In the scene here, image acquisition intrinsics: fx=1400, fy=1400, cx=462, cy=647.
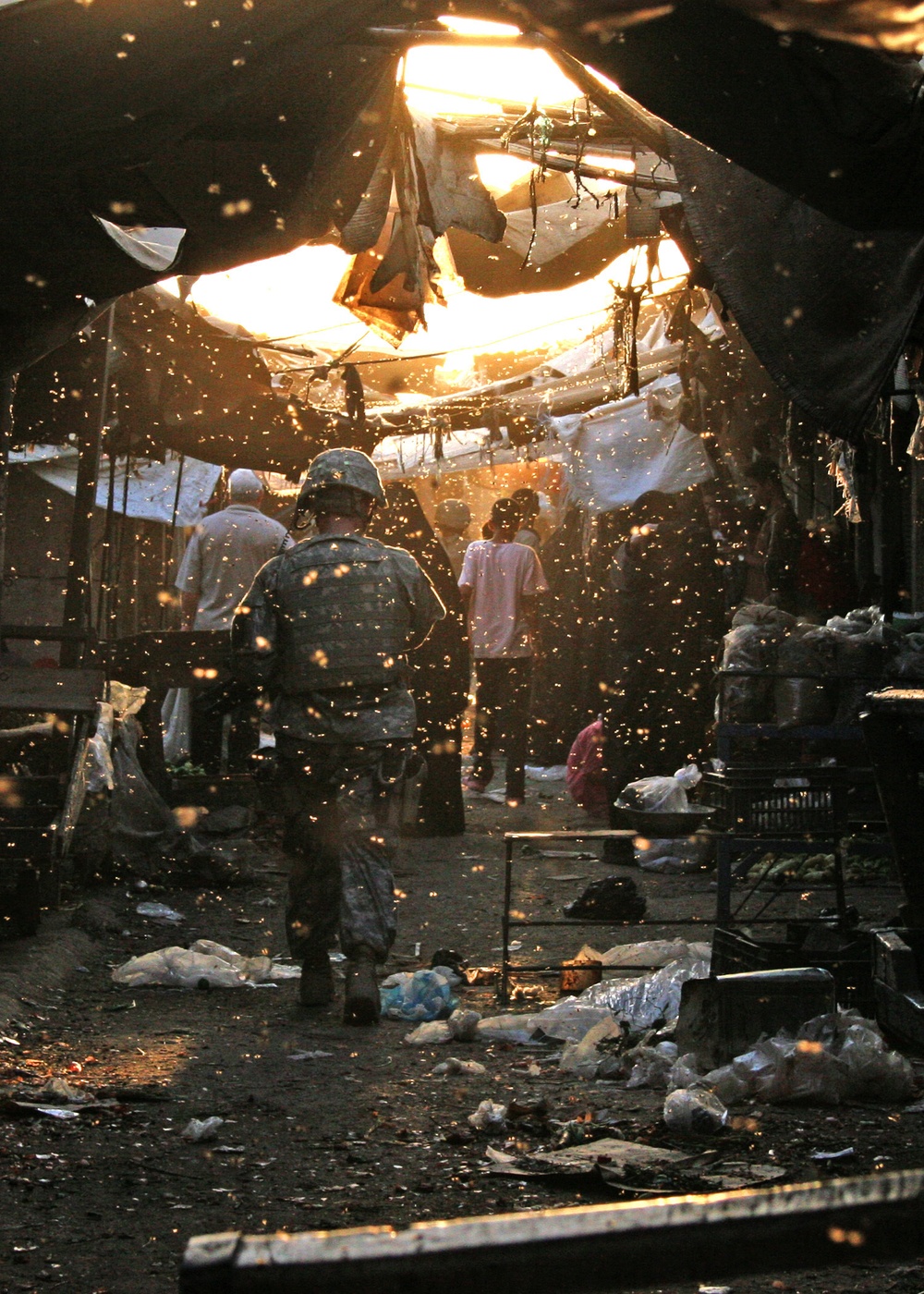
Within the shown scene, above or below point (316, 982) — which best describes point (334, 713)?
above

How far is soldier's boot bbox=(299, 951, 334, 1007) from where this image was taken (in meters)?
5.95

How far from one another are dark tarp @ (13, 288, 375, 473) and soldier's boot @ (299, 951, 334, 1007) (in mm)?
4154

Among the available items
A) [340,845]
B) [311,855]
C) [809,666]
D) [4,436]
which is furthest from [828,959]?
[4,436]

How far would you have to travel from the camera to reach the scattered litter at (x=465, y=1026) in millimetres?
5406

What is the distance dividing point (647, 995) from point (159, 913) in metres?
3.45

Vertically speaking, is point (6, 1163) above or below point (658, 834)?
below

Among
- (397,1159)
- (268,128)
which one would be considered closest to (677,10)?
(268,128)

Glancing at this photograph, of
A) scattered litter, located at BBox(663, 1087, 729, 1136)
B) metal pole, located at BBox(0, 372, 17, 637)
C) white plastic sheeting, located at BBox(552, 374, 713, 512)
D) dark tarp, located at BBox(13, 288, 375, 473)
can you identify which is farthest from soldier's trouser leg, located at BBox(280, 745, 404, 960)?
white plastic sheeting, located at BBox(552, 374, 713, 512)

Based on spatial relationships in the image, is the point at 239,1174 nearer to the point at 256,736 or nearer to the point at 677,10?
the point at 677,10

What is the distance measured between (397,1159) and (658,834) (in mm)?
3195

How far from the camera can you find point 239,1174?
3.78 m

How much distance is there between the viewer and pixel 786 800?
20.6 ft

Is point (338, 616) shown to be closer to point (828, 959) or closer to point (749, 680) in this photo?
point (749, 680)

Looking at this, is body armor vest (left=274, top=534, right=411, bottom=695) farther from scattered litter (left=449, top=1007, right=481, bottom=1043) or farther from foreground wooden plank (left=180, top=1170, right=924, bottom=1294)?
foreground wooden plank (left=180, top=1170, right=924, bottom=1294)
